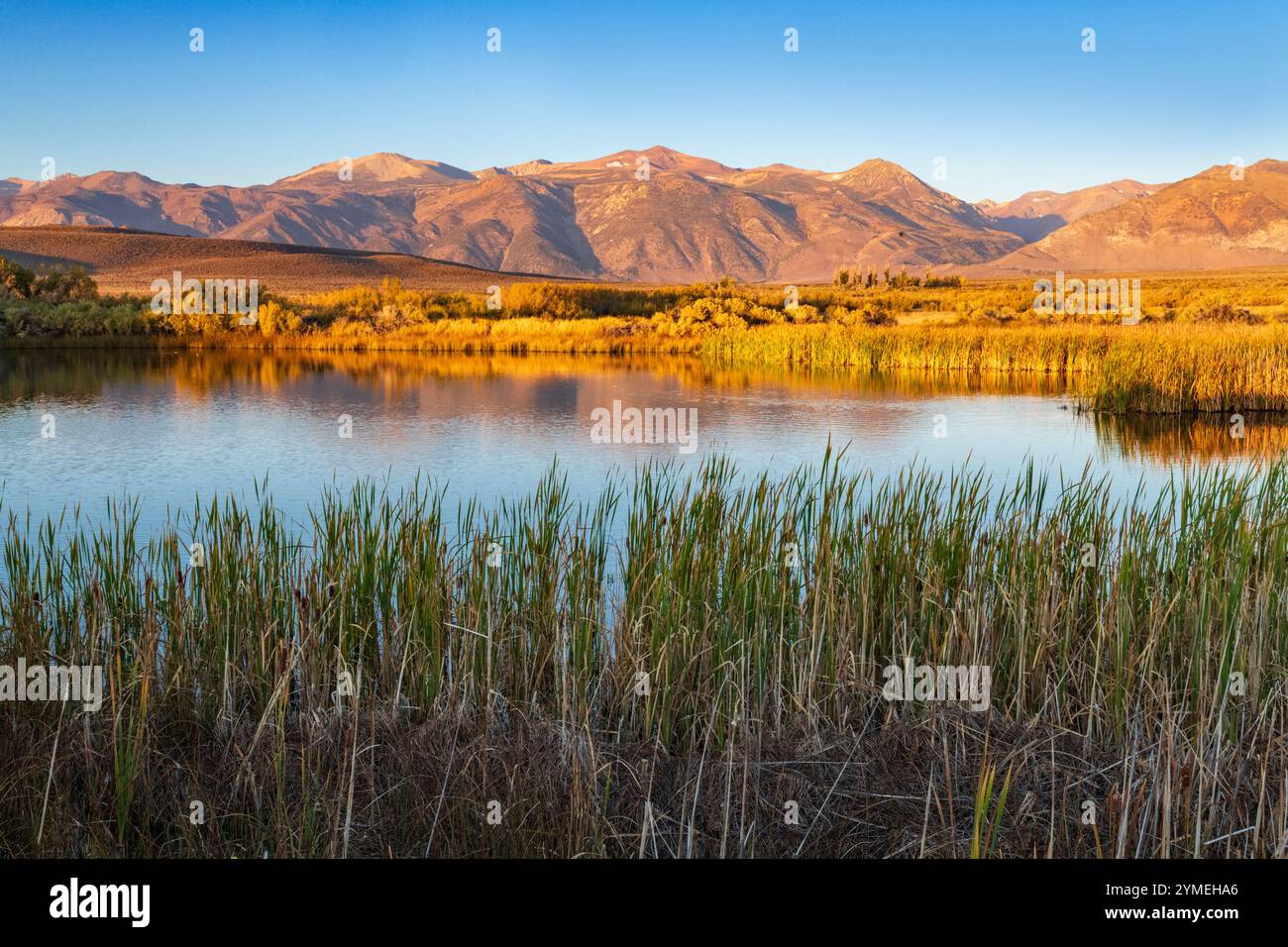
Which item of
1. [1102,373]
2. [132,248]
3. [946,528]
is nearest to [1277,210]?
[132,248]

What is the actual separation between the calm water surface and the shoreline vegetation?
3.85 feet

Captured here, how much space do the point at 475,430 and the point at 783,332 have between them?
14258mm

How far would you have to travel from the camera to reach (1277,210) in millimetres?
161125

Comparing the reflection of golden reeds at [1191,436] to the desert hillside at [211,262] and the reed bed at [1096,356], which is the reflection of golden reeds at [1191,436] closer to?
the reed bed at [1096,356]

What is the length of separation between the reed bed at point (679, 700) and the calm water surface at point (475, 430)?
3334 mm

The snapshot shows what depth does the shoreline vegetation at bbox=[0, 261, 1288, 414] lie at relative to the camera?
639 inches

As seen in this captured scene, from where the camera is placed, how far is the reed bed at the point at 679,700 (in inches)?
126

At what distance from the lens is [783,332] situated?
2689 centimetres

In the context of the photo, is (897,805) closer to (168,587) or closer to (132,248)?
(168,587)

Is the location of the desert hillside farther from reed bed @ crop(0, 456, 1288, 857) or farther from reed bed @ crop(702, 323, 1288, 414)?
reed bed @ crop(0, 456, 1288, 857)
